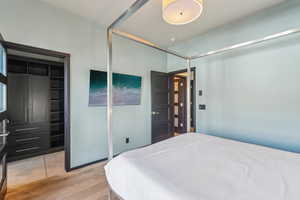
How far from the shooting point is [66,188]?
1.94m

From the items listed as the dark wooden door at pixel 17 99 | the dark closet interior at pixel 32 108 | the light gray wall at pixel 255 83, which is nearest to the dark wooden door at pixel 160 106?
the light gray wall at pixel 255 83

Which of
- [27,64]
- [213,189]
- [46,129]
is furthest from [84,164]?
[27,64]

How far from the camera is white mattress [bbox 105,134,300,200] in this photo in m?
0.83

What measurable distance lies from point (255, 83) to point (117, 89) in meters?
2.59

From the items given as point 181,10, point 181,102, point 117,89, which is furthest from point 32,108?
point 181,102

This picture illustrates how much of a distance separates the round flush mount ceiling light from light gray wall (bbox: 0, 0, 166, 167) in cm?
172

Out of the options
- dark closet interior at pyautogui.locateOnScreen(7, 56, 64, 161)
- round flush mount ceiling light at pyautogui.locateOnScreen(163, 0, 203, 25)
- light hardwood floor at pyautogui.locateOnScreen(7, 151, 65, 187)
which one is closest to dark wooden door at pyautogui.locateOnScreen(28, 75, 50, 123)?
dark closet interior at pyautogui.locateOnScreen(7, 56, 64, 161)

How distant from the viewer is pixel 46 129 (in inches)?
127

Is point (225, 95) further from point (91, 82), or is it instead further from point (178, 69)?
point (91, 82)

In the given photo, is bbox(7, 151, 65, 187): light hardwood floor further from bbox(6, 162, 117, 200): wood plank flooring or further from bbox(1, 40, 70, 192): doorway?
bbox(6, 162, 117, 200): wood plank flooring

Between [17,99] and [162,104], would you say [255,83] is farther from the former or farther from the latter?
[17,99]

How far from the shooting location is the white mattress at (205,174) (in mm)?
830

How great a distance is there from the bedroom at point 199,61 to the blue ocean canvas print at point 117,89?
11 centimetres

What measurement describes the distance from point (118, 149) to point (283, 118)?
3.01 metres
